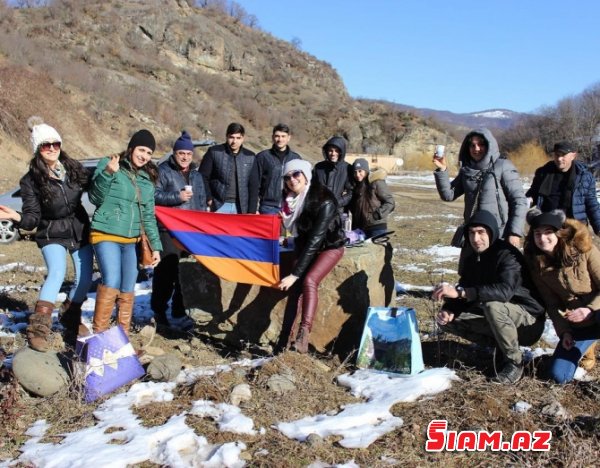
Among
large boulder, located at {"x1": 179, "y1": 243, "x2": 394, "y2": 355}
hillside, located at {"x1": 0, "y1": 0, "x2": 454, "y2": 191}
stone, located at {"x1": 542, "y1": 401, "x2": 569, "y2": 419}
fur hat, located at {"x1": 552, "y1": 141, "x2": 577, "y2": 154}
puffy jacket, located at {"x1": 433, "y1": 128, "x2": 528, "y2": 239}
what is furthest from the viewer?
hillside, located at {"x1": 0, "y1": 0, "x2": 454, "y2": 191}

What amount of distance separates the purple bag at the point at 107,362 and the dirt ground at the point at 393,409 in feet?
0.57

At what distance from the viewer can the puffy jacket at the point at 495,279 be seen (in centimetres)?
439

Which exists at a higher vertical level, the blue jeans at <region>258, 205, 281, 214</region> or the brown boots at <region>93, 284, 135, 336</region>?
the blue jeans at <region>258, 205, 281, 214</region>

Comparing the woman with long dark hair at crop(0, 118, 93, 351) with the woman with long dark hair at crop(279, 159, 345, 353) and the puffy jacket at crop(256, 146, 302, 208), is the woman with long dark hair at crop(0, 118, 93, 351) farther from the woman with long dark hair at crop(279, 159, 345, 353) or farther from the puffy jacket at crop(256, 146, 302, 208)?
the puffy jacket at crop(256, 146, 302, 208)

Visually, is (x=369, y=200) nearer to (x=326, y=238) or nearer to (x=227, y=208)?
(x=227, y=208)

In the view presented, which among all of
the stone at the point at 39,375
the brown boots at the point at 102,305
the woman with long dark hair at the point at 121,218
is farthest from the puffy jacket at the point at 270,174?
the stone at the point at 39,375

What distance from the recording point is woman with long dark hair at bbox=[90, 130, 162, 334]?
482 cm

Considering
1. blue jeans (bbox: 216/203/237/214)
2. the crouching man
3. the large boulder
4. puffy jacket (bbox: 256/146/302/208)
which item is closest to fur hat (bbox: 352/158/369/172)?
puffy jacket (bbox: 256/146/302/208)

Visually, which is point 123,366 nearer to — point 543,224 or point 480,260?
point 480,260

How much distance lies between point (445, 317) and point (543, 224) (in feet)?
3.34

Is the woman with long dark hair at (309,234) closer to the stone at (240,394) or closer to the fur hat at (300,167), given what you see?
the fur hat at (300,167)

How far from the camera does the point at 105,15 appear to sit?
54812 millimetres

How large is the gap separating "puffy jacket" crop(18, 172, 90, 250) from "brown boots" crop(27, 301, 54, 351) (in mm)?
539

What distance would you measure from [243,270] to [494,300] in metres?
2.32
